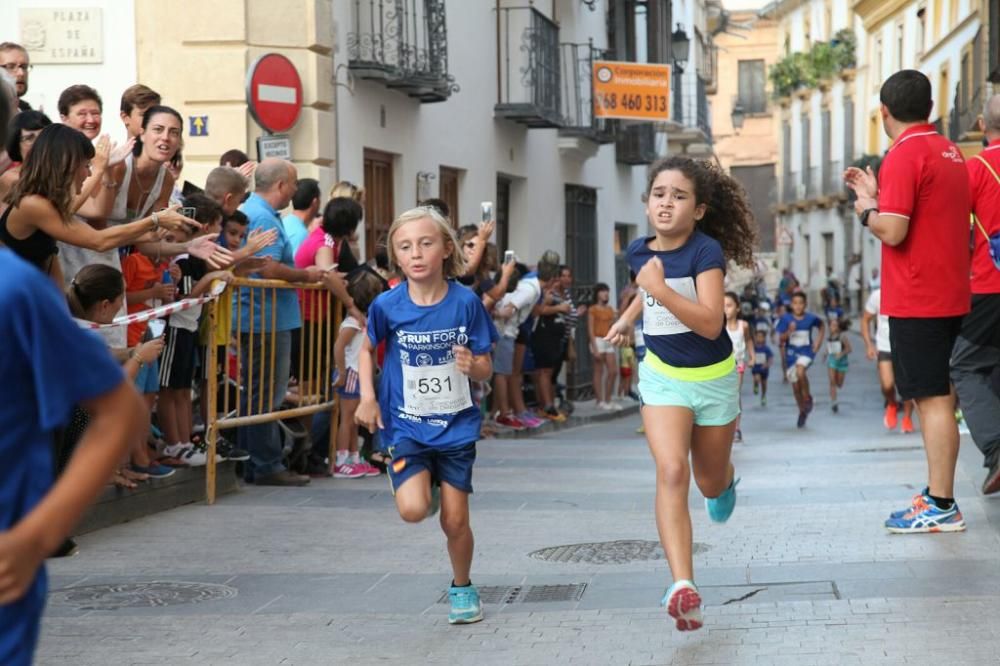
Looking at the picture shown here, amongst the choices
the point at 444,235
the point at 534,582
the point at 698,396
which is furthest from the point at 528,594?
the point at 444,235

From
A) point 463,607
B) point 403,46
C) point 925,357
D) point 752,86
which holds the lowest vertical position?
point 463,607

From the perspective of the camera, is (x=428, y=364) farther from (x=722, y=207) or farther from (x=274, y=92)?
(x=274, y=92)

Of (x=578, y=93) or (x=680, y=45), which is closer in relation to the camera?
Answer: (x=578, y=93)

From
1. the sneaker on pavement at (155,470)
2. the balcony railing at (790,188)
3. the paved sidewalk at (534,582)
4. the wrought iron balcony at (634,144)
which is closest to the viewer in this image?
the paved sidewalk at (534,582)

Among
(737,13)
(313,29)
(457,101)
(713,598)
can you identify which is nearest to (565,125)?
(457,101)

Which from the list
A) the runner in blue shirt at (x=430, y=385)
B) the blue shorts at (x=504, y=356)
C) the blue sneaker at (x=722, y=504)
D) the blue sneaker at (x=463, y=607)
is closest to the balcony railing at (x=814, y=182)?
the blue shorts at (x=504, y=356)

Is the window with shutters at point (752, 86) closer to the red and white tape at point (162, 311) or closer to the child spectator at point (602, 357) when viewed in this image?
the child spectator at point (602, 357)

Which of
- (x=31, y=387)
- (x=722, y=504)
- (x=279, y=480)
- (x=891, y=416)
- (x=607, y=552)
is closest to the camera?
(x=31, y=387)

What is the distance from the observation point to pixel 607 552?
819cm

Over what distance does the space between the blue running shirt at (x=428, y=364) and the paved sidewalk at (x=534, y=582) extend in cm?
76

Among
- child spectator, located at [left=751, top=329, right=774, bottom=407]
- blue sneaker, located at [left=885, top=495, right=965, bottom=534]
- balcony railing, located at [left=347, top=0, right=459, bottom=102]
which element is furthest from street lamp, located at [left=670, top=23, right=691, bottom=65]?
blue sneaker, located at [left=885, top=495, right=965, bottom=534]

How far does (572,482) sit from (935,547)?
460 cm

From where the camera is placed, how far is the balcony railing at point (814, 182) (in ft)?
227

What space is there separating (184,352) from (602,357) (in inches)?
570
